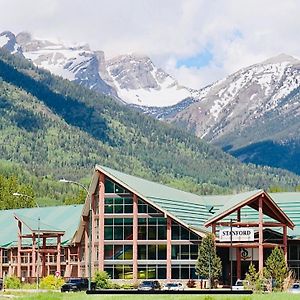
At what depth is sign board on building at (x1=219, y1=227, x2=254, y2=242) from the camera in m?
104

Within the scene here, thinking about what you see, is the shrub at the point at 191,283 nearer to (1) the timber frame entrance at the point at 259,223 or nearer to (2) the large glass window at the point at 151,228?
(1) the timber frame entrance at the point at 259,223

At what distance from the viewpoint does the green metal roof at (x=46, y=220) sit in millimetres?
129113

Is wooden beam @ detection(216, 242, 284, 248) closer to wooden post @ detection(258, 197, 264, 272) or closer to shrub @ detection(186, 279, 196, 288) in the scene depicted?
wooden post @ detection(258, 197, 264, 272)

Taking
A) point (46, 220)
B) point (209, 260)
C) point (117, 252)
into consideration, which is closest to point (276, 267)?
point (209, 260)

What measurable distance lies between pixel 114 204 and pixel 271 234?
19186mm

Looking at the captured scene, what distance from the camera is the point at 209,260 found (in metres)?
103

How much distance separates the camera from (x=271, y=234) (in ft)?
363

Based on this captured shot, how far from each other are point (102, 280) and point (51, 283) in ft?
21.8

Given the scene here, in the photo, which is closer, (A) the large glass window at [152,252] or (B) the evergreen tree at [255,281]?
(B) the evergreen tree at [255,281]

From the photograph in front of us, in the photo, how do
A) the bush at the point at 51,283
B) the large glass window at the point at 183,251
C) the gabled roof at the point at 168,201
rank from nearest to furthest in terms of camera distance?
the bush at the point at 51,283, the gabled roof at the point at 168,201, the large glass window at the point at 183,251

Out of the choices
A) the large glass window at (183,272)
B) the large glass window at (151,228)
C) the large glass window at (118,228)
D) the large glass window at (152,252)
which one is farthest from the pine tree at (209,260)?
the large glass window at (118,228)

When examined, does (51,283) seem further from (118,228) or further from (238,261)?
(238,261)

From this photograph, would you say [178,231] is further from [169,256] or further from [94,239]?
[94,239]

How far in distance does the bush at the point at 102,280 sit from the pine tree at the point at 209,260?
10.3m
